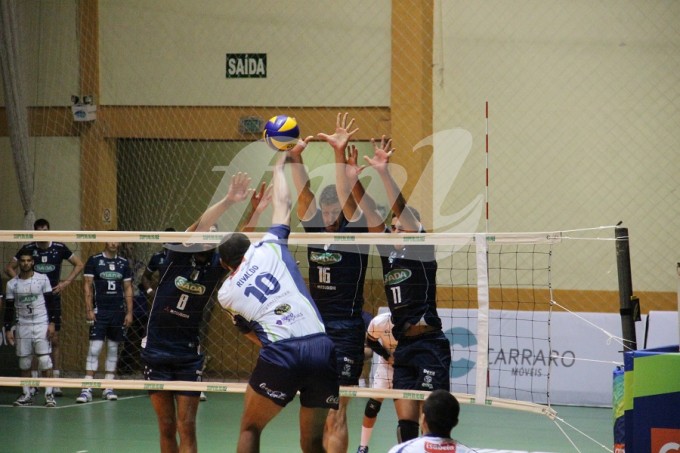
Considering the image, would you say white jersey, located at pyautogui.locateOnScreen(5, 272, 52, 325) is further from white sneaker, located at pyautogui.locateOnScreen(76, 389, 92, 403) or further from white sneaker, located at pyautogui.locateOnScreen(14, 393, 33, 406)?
white sneaker, located at pyautogui.locateOnScreen(76, 389, 92, 403)

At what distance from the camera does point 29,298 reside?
12375 millimetres

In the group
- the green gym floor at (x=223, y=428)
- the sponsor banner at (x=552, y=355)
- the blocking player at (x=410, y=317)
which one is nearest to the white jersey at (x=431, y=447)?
the blocking player at (x=410, y=317)

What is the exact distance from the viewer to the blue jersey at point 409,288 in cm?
731

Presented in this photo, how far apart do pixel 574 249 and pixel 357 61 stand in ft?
14.1

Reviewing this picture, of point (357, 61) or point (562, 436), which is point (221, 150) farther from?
point (562, 436)

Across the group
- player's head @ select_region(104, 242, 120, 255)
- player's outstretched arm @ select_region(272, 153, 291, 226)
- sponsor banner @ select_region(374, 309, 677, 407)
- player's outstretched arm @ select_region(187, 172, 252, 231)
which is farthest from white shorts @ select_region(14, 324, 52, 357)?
player's outstretched arm @ select_region(272, 153, 291, 226)

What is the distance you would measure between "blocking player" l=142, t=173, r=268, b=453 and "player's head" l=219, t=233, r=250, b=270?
0.96 metres

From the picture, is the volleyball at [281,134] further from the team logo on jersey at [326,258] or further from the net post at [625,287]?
the net post at [625,287]

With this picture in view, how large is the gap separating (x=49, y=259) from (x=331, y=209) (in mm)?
6834

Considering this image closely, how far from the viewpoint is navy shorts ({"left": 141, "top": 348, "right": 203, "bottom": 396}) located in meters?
7.11

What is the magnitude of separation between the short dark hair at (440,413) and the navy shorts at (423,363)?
2.01m

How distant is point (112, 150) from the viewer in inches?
606

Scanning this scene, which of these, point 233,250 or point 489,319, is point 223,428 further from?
point 233,250

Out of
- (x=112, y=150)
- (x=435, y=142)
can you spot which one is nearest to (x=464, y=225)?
(x=435, y=142)
